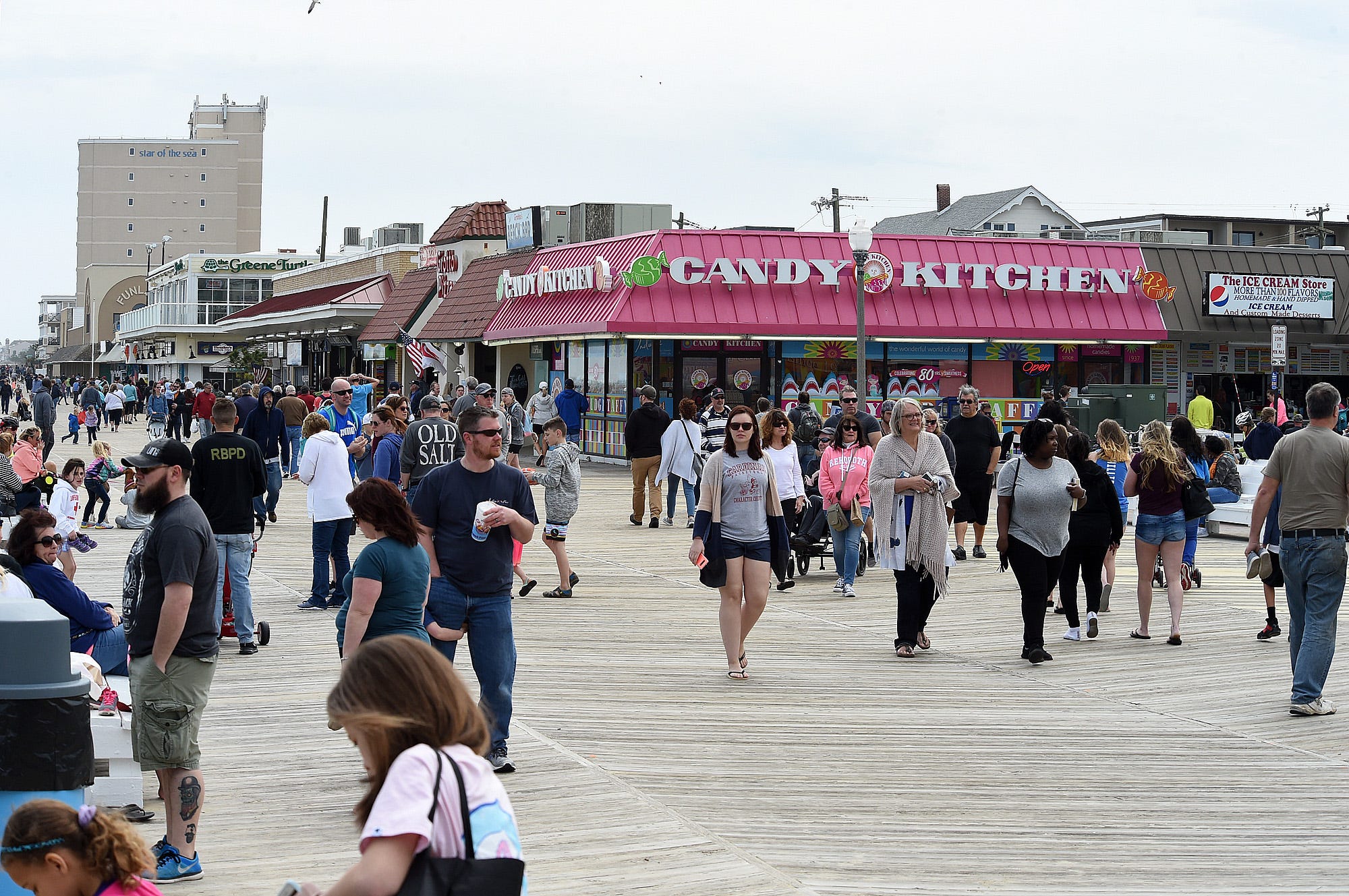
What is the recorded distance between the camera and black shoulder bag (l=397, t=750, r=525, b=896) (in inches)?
119

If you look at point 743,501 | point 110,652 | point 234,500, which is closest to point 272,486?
point 234,500

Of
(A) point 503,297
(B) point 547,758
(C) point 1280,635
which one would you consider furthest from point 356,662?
(A) point 503,297

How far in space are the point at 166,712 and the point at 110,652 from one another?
2.65m

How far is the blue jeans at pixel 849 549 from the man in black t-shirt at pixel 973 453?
71.9 inches

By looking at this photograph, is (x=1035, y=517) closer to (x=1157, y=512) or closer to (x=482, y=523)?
(x=1157, y=512)

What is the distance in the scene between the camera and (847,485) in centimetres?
1367

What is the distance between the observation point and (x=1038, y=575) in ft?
35.3

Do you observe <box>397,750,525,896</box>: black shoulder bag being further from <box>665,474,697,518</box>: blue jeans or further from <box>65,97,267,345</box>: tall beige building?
<box>65,97,267,345</box>: tall beige building

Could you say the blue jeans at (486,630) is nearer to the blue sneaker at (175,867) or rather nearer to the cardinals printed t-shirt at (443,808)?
the blue sneaker at (175,867)

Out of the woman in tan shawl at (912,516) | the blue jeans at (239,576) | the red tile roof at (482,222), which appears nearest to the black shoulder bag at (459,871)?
the woman in tan shawl at (912,516)

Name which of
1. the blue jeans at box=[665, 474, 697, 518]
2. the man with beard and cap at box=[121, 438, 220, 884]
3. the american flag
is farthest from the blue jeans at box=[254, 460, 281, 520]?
the american flag

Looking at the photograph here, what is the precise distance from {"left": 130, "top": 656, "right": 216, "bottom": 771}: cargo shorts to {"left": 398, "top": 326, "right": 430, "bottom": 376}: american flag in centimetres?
3214

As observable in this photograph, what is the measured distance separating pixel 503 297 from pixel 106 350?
297 ft

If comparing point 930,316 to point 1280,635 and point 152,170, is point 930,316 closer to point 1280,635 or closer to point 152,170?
point 1280,635
